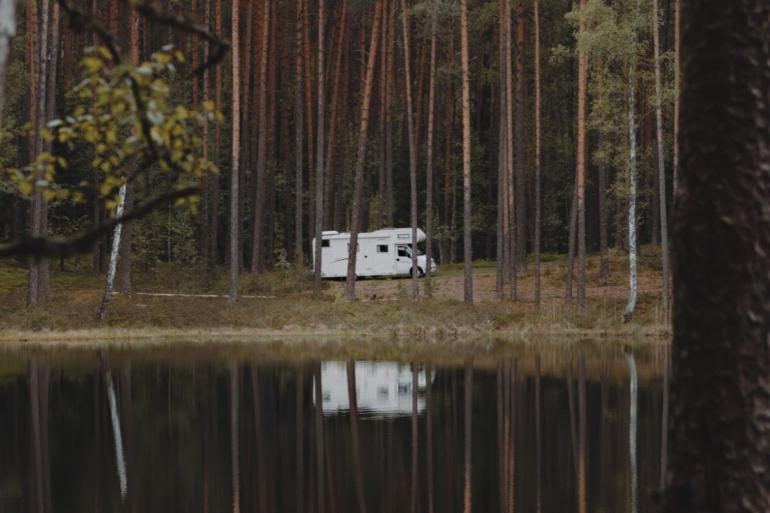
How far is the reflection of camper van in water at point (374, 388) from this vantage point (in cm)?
1955

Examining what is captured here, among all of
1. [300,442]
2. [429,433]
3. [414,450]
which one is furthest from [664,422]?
[300,442]

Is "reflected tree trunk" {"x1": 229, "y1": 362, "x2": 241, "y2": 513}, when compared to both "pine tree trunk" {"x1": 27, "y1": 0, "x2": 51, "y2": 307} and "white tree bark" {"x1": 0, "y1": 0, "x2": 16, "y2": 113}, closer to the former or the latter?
"white tree bark" {"x1": 0, "y1": 0, "x2": 16, "y2": 113}

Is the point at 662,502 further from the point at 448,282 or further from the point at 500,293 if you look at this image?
the point at 448,282

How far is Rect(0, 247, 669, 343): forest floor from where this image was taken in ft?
107

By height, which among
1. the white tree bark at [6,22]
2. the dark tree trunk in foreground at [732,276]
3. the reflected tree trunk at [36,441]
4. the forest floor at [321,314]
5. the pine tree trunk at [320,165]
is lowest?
the reflected tree trunk at [36,441]

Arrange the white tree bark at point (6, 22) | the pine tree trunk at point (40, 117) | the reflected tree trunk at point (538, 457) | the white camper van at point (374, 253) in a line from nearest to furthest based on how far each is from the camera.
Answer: the white tree bark at point (6, 22) < the reflected tree trunk at point (538, 457) < the pine tree trunk at point (40, 117) < the white camper van at point (374, 253)

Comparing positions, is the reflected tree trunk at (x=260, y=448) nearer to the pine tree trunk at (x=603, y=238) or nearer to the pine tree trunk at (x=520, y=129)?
the pine tree trunk at (x=520, y=129)

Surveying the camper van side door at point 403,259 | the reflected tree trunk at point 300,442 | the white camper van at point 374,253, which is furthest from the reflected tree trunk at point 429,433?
the camper van side door at point 403,259

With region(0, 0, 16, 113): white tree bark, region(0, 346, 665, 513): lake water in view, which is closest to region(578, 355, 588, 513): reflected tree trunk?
region(0, 346, 665, 513): lake water

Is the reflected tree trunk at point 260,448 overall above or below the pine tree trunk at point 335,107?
below

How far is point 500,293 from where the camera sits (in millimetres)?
38406

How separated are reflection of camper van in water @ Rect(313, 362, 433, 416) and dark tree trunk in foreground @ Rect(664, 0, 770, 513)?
46.5 feet

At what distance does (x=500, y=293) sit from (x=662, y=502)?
33692mm

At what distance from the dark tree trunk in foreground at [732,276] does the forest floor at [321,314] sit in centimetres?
2663
